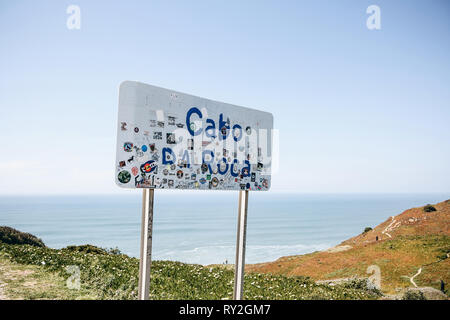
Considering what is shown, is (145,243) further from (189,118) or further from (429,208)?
(429,208)

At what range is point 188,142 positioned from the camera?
524 centimetres

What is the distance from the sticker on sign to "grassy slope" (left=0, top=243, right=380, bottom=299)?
249cm

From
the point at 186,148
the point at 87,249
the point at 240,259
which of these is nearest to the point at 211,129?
the point at 186,148

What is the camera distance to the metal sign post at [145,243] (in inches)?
185

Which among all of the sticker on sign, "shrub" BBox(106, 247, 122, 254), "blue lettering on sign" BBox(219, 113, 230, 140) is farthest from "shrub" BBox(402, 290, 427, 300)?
"shrub" BBox(106, 247, 122, 254)

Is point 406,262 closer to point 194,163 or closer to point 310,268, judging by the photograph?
point 310,268

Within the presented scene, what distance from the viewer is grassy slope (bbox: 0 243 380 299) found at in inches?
273

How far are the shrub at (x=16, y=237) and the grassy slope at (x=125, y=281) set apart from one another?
1963mm

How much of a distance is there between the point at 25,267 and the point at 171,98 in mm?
5519

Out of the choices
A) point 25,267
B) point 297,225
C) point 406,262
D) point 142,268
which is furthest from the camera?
point 297,225

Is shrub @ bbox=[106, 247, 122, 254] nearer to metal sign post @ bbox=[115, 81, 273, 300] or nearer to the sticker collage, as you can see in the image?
metal sign post @ bbox=[115, 81, 273, 300]

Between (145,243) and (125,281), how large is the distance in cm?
318

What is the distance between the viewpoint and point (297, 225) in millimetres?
51500
